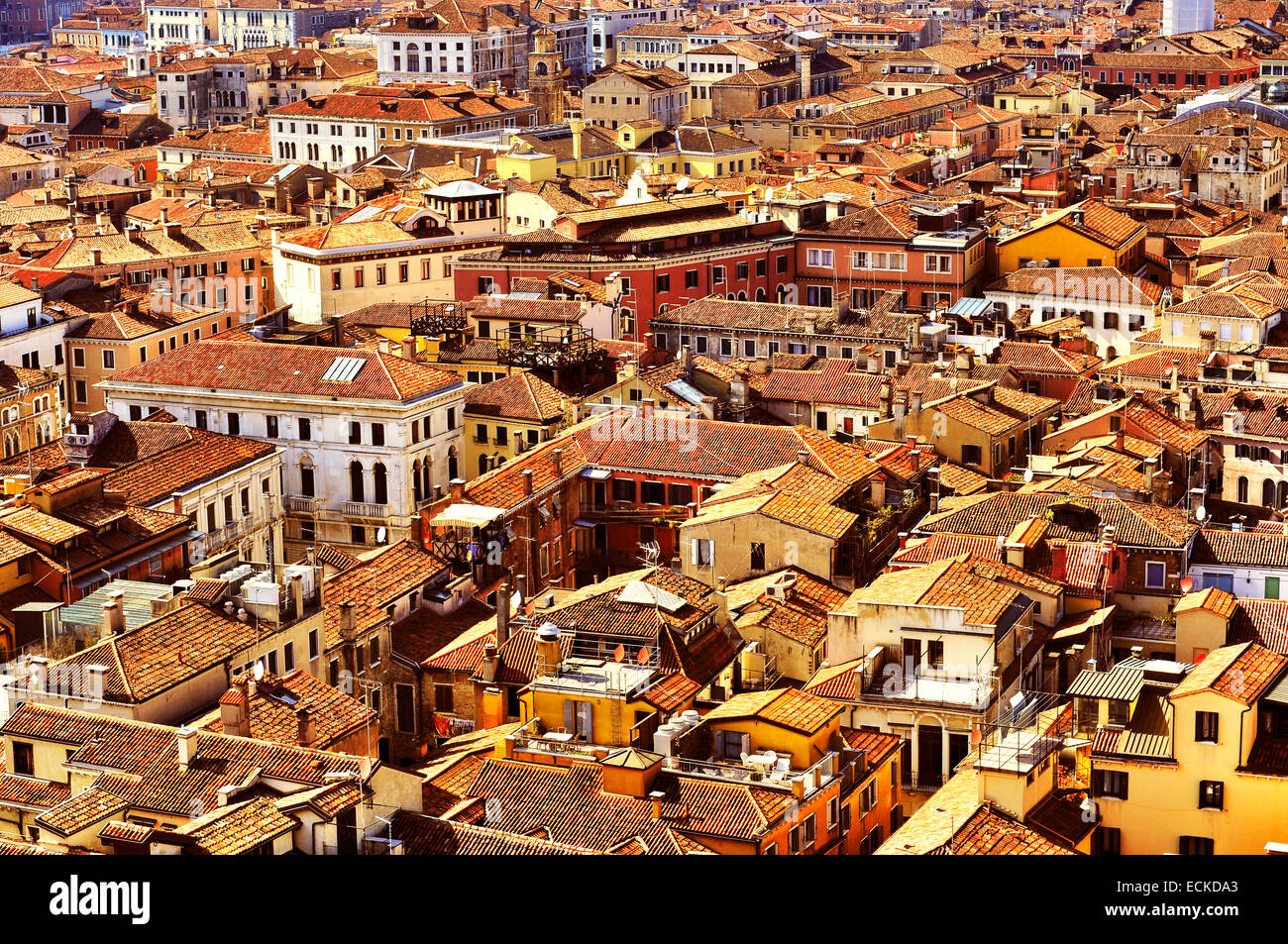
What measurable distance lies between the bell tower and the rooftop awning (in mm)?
68133

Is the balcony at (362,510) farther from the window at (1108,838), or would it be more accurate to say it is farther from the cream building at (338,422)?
the window at (1108,838)

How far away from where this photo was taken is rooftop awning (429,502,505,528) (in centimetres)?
3378

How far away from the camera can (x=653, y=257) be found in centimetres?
5756

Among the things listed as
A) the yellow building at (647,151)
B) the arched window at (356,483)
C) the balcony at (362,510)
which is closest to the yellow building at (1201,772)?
the balcony at (362,510)

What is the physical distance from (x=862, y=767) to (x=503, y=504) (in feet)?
40.6

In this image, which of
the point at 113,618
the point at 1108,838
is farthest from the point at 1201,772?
the point at 113,618

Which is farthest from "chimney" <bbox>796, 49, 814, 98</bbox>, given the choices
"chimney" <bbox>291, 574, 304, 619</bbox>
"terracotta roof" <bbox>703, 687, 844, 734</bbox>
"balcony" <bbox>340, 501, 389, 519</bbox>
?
"terracotta roof" <bbox>703, 687, 844, 734</bbox>

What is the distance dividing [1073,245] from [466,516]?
29.6 metres

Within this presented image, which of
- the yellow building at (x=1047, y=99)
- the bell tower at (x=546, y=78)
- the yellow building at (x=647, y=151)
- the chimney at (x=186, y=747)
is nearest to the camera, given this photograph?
the chimney at (x=186, y=747)

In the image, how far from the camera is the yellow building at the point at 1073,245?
5844cm

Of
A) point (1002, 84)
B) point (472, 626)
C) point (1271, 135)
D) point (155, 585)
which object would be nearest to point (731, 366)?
point (472, 626)

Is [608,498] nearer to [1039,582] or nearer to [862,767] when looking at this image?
[1039,582]

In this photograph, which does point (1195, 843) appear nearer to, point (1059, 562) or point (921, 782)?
point (921, 782)

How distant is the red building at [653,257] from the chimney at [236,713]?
1178 inches
